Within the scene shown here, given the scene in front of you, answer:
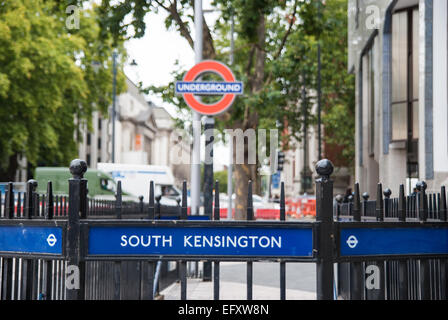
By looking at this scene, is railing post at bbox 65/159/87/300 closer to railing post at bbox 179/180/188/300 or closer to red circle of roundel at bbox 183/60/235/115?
railing post at bbox 179/180/188/300

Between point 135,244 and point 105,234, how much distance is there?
0.18 metres

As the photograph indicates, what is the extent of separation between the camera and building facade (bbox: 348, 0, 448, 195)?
669 inches

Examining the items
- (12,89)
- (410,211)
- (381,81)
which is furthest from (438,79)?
(12,89)

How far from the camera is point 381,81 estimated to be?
78.0 feet

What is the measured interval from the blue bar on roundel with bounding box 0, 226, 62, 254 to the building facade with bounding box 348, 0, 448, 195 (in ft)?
47.1

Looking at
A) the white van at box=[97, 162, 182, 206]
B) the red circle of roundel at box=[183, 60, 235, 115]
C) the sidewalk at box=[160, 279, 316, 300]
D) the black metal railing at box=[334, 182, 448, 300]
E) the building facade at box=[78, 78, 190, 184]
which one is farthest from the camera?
the building facade at box=[78, 78, 190, 184]

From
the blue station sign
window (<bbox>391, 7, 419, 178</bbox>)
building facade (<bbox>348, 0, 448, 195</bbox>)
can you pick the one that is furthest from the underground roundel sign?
window (<bbox>391, 7, 419, 178</bbox>)

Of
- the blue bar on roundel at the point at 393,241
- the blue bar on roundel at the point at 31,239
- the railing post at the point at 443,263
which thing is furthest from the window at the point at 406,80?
the blue bar on roundel at the point at 31,239

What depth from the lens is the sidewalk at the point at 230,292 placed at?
9.38 meters

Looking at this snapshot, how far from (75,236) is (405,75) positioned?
20.5 m
